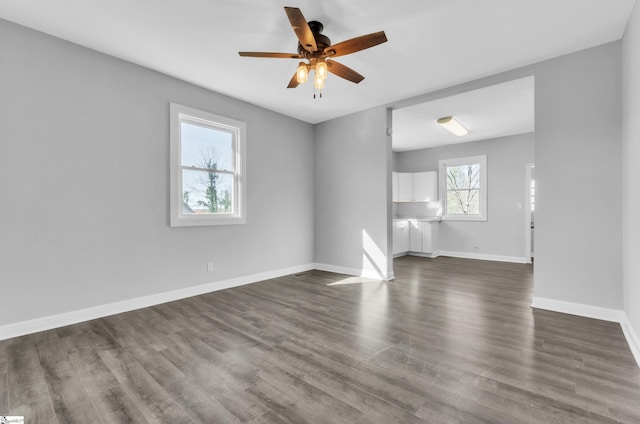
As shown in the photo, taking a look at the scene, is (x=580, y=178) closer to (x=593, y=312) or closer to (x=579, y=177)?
(x=579, y=177)

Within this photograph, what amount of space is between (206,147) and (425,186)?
556 cm

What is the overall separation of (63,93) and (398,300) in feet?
14.0

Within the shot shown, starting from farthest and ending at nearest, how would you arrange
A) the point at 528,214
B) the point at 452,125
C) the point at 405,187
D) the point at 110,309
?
the point at 405,187 < the point at 528,214 < the point at 452,125 < the point at 110,309

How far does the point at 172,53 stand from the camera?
10.3ft

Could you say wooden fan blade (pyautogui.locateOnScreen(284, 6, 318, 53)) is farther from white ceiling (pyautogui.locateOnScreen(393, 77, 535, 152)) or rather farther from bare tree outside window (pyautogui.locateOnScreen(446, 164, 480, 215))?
bare tree outside window (pyautogui.locateOnScreen(446, 164, 480, 215))

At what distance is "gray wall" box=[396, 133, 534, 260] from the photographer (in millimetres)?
6379

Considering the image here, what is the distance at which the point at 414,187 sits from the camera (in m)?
7.83

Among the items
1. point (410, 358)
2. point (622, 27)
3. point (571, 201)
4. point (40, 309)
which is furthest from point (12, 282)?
point (622, 27)

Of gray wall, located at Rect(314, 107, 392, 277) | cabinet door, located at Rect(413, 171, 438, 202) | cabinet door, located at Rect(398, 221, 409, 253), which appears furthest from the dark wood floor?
cabinet door, located at Rect(413, 171, 438, 202)

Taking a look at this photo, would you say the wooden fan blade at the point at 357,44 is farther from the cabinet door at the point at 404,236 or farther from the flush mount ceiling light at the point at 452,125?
the cabinet door at the point at 404,236

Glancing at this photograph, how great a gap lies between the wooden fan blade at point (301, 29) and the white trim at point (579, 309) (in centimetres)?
358

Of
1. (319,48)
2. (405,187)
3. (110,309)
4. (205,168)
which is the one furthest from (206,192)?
(405,187)

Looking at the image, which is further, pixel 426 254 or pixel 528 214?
pixel 426 254

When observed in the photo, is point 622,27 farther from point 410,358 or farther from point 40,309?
point 40,309
